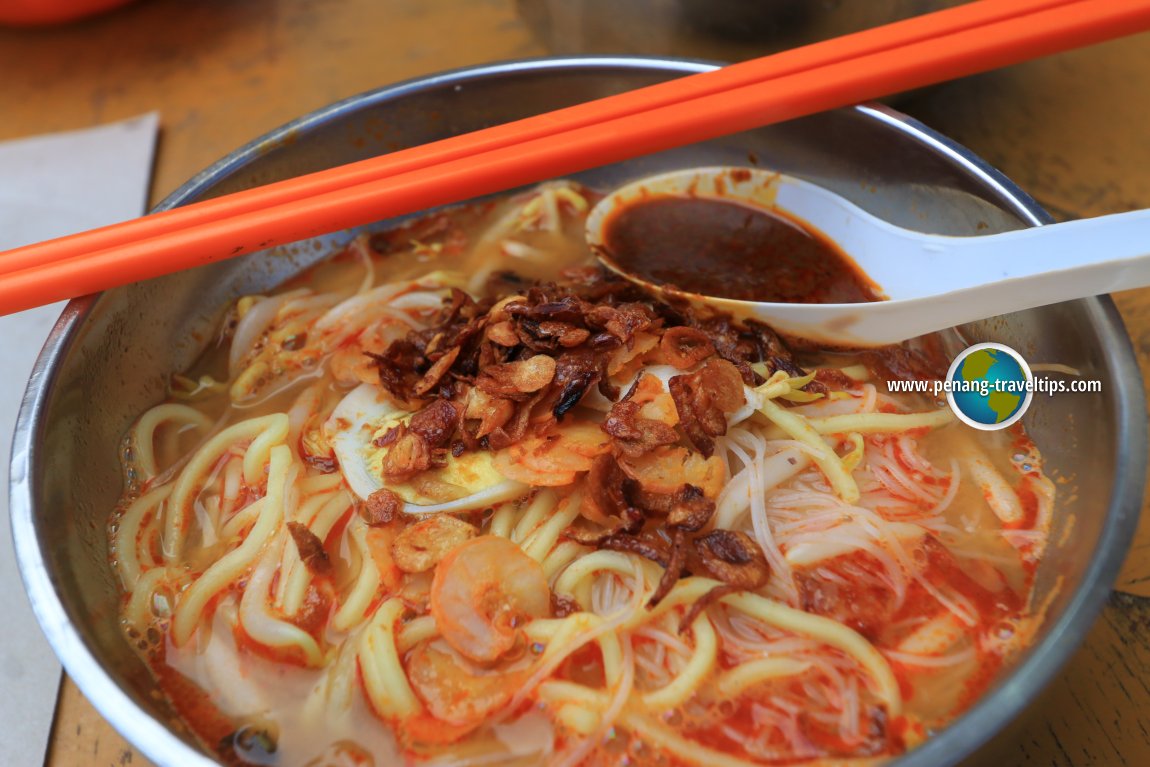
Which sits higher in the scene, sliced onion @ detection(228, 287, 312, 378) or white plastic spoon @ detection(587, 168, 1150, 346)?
white plastic spoon @ detection(587, 168, 1150, 346)

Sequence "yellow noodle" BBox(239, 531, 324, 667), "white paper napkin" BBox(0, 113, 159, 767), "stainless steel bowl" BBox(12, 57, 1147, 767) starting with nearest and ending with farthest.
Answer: "stainless steel bowl" BBox(12, 57, 1147, 767) < "yellow noodle" BBox(239, 531, 324, 667) < "white paper napkin" BBox(0, 113, 159, 767)

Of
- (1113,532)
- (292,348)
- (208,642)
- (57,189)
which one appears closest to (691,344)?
(1113,532)

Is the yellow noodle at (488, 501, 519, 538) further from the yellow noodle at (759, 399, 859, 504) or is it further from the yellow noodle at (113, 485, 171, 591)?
the yellow noodle at (113, 485, 171, 591)

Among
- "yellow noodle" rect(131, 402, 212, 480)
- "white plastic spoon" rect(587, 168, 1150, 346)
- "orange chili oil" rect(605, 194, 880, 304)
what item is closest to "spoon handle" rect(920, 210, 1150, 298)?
"white plastic spoon" rect(587, 168, 1150, 346)

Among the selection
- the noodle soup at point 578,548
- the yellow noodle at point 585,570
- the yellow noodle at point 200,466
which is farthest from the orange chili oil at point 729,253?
the yellow noodle at point 200,466

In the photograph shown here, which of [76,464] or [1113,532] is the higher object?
[1113,532]

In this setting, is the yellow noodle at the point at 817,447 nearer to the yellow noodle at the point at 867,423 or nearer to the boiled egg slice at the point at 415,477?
the yellow noodle at the point at 867,423

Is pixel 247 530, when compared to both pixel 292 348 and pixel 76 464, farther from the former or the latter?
pixel 292 348
